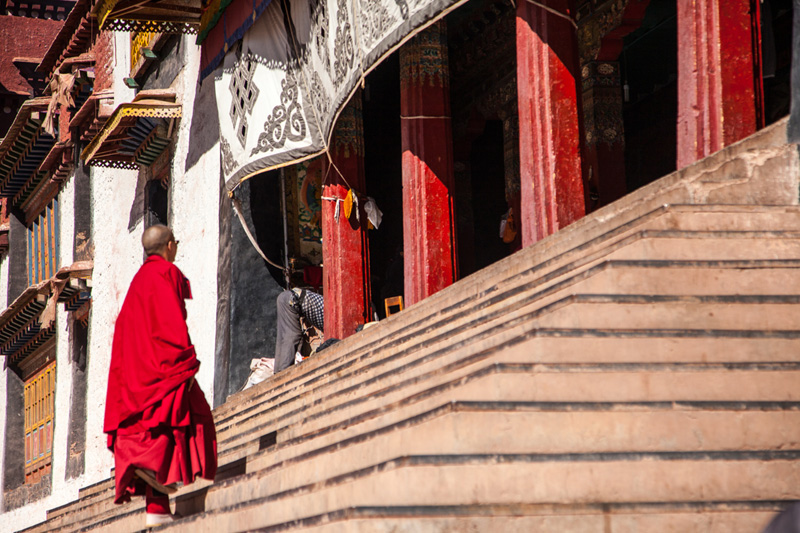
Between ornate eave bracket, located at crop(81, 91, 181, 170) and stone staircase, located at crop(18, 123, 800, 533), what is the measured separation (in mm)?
8553

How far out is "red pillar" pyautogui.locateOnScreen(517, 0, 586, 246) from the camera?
6875 mm

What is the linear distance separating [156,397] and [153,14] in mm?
7621

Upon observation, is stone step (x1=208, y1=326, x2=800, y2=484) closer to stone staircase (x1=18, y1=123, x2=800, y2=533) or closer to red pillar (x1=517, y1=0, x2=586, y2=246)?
stone staircase (x1=18, y1=123, x2=800, y2=533)

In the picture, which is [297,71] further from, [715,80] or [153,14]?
[715,80]

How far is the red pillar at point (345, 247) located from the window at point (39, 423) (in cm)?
926

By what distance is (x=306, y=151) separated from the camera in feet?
→ 30.6

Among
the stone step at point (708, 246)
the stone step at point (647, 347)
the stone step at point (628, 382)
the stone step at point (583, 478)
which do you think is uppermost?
the stone step at point (708, 246)

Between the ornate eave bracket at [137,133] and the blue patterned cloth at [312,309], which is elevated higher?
the ornate eave bracket at [137,133]

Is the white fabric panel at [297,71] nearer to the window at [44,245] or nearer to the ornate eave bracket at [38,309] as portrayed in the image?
the ornate eave bracket at [38,309]

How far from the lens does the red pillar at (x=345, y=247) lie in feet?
32.9

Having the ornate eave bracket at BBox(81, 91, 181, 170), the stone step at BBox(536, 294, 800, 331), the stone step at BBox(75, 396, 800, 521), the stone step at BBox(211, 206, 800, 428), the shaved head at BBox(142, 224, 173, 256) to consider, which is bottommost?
the stone step at BBox(75, 396, 800, 521)

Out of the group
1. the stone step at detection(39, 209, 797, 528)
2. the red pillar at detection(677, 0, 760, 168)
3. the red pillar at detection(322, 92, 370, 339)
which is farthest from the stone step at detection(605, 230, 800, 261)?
the red pillar at detection(322, 92, 370, 339)

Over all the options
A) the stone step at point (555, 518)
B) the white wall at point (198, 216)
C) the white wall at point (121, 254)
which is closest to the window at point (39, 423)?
the white wall at point (121, 254)

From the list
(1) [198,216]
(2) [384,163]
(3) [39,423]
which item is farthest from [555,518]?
(3) [39,423]
